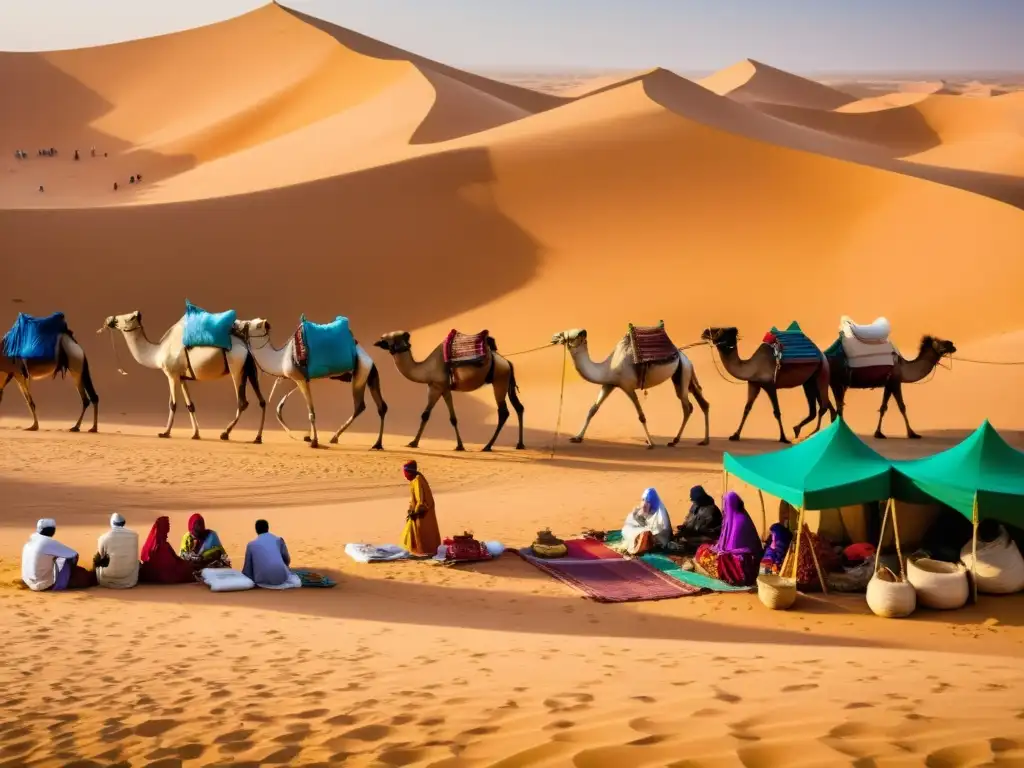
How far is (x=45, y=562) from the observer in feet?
28.1

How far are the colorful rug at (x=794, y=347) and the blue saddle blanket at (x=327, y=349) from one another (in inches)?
246

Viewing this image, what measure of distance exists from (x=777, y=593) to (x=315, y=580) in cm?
379

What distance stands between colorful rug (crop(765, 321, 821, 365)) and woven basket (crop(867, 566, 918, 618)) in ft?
26.4

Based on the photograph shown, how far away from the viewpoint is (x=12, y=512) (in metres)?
11.9

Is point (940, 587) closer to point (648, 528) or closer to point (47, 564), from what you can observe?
point (648, 528)

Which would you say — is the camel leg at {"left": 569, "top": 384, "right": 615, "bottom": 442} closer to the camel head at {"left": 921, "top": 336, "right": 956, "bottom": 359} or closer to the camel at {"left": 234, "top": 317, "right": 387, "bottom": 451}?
the camel at {"left": 234, "top": 317, "right": 387, "bottom": 451}

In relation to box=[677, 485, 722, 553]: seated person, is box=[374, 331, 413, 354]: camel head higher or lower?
higher

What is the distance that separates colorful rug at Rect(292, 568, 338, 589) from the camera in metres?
9.20

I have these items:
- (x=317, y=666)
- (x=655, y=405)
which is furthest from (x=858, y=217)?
(x=317, y=666)

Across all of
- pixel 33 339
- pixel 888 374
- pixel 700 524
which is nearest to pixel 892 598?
pixel 700 524

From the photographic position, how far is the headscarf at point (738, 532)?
31.2ft

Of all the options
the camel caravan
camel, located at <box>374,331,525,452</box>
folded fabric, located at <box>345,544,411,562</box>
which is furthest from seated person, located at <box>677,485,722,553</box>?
camel, located at <box>374,331,525,452</box>

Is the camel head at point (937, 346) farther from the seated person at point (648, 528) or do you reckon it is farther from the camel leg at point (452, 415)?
the seated person at point (648, 528)

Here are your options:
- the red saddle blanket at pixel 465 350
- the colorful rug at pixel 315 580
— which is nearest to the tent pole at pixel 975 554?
the colorful rug at pixel 315 580
